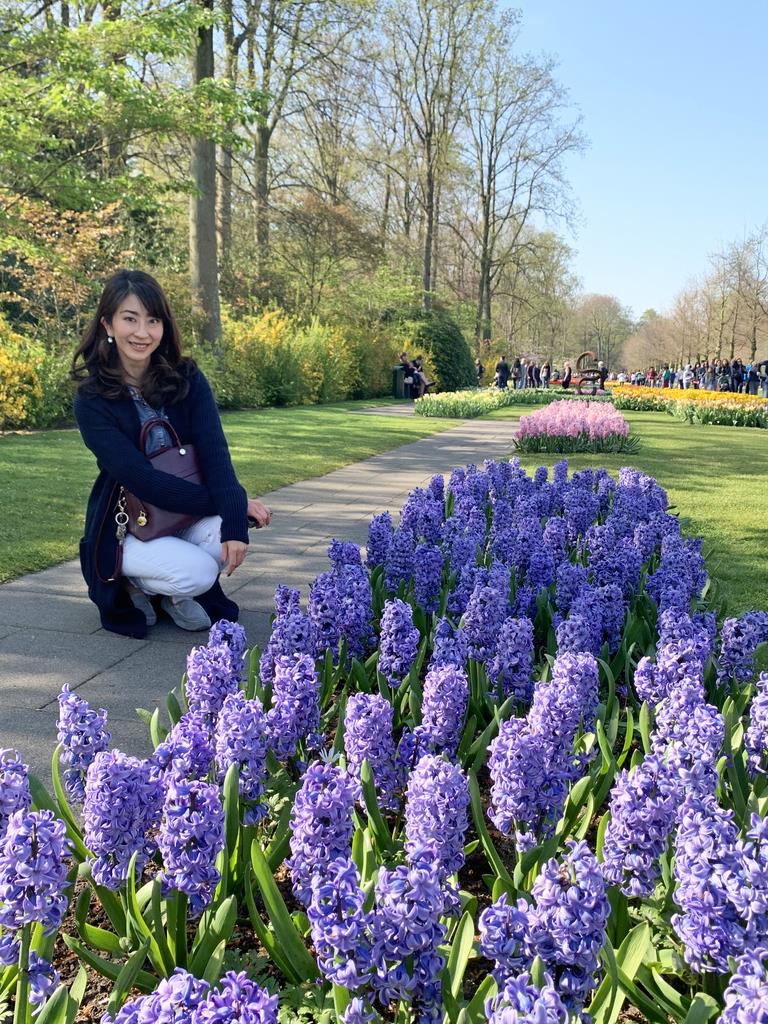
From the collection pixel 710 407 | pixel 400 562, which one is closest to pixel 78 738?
pixel 400 562

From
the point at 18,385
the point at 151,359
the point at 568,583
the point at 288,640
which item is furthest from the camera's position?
the point at 18,385

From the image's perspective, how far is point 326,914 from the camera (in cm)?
135

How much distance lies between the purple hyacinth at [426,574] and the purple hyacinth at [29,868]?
7.48 feet

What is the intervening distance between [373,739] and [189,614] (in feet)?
7.18

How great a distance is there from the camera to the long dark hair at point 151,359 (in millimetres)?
4020

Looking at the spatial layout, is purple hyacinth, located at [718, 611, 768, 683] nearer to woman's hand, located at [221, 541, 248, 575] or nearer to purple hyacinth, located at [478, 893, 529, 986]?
purple hyacinth, located at [478, 893, 529, 986]

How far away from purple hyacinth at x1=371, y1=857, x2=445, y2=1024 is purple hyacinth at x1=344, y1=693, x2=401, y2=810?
0.75m

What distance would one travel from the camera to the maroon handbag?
4.12m

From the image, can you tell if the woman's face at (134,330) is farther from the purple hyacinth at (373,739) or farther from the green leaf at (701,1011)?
the green leaf at (701,1011)

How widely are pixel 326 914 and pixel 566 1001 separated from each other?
0.41 metres

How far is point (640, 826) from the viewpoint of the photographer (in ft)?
5.74

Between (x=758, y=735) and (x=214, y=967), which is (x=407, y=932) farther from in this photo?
(x=758, y=735)

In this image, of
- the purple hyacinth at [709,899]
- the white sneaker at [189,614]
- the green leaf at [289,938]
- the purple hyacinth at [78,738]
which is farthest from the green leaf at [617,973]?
the white sneaker at [189,614]

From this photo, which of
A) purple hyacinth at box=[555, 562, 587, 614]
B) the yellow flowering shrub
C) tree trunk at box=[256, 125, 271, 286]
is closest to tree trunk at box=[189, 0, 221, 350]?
the yellow flowering shrub
